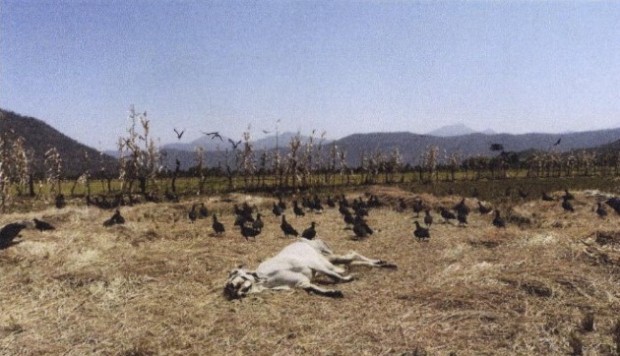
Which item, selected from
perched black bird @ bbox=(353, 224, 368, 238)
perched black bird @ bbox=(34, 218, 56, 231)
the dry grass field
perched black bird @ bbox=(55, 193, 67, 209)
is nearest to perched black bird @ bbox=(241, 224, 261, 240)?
the dry grass field

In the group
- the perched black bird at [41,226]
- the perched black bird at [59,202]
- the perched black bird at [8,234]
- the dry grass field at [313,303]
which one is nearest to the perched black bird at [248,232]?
the dry grass field at [313,303]

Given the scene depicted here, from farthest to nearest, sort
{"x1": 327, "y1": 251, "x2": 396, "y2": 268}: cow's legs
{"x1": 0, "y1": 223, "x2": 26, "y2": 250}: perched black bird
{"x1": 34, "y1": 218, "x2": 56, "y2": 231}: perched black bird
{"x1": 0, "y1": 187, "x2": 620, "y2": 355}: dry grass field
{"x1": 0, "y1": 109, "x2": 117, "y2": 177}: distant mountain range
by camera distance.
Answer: {"x1": 0, "y1": 109, "x2": 117, "y2": 177}: distant mountain range → {"x1": 34, "y1": 218, "x2": 56, "y2": 231}: perched black bird → {"x1": 0, "y1": 223, "x2": 26, "y2": 250}: perched black bird → {"x1": 327, "y1": 251, "x2": 396, "y2": 268}: cow's legs → {"x1": 0, "y1": 187, "x2": 620, "y2": 355}: dry grass field

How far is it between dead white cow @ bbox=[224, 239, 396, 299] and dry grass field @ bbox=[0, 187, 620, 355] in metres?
0.27

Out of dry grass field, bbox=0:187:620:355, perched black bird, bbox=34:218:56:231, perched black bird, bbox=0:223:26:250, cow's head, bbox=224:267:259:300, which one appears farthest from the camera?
perched black bird, bbox=34:218:56:231

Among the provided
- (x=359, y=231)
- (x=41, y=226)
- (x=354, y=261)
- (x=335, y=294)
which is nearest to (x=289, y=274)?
(x=335, y=294)

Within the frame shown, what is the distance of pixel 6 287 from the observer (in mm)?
8641

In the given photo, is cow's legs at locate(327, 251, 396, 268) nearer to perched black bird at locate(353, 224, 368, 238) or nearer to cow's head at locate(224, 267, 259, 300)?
cow's head at locate(224, 267, 259, 300)

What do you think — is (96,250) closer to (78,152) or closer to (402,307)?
(402,307)

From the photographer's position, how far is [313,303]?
8047mm

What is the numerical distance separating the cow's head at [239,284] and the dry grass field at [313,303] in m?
0.22

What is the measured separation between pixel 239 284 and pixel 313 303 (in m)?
1.31

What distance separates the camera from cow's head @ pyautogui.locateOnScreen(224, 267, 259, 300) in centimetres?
816

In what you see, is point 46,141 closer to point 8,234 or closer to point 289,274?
point 8,234

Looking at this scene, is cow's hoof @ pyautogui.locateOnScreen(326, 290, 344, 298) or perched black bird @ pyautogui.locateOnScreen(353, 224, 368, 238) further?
perched black bird @ pyautogui.locateOnScreen(353, 224, 368, 238)
